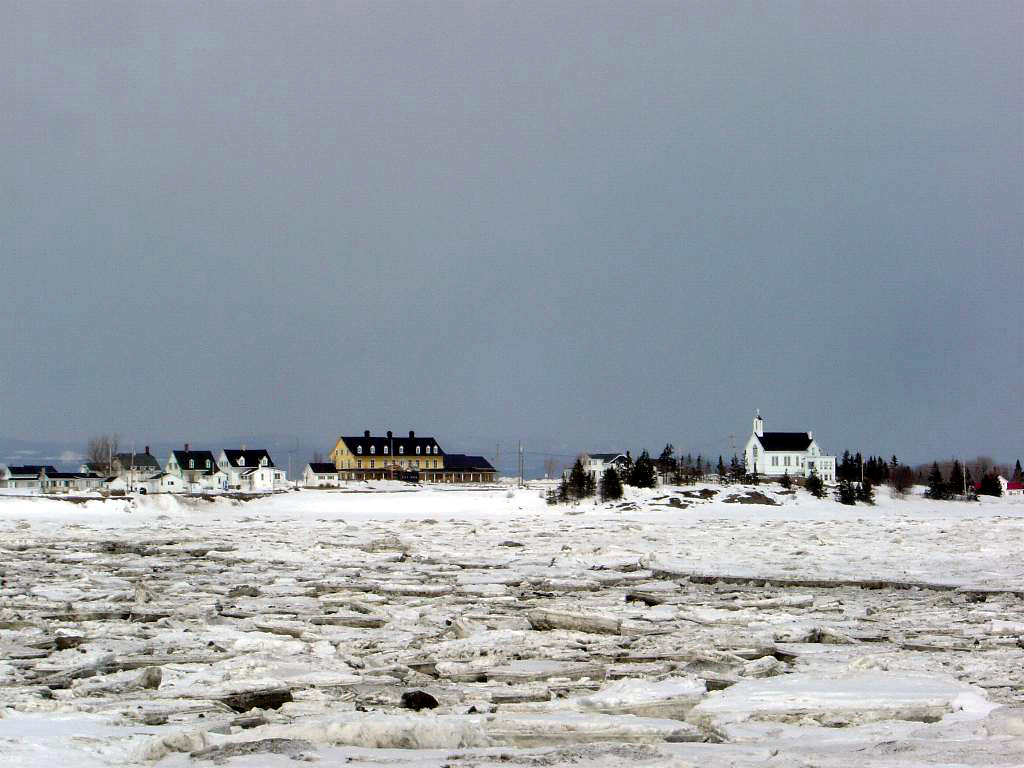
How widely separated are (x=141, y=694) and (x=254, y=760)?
2722mm

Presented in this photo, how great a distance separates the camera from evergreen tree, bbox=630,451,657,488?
5812 cm

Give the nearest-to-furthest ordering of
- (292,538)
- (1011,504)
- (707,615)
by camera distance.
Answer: (707,615)
(292,538)
(1011,504)

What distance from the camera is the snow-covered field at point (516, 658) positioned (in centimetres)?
559

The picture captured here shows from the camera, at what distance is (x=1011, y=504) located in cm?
6550

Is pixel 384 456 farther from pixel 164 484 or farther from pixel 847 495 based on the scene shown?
pixel 847 495

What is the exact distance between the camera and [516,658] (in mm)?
9023

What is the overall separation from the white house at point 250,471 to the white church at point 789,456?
4081 centimetres

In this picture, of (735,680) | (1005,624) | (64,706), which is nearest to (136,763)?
(64,706)

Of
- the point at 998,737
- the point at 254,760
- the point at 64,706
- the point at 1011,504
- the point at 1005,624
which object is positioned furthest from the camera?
the point at 1011,504

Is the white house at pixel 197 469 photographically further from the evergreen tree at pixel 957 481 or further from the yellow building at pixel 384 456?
the evergreen tree at pixel 957 481

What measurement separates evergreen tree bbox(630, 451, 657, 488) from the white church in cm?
3019

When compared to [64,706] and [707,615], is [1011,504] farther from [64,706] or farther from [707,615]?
[64,706]

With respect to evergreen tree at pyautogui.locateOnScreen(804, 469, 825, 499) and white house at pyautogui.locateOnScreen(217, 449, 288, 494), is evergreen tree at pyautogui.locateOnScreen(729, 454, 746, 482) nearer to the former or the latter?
evergreen tree at pyautogui.locateOnScreen(804, 469, 825, 499)

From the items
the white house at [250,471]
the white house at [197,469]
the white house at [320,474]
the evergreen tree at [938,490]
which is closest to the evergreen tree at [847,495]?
the evergreen tree at [938,490]
